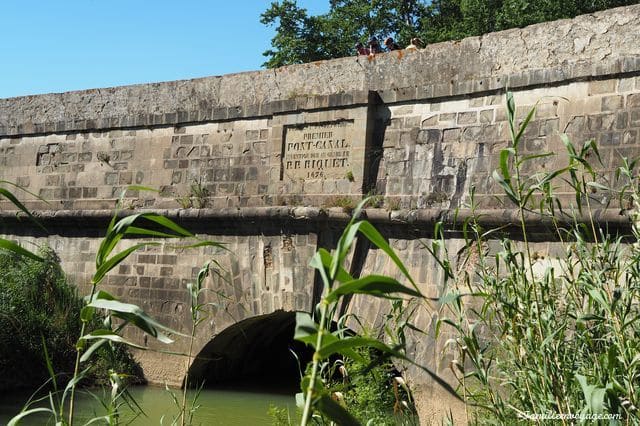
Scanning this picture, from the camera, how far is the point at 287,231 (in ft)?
29.4

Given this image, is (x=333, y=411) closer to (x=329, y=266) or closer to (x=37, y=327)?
(x=329, y=266)

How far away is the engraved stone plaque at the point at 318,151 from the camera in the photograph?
8656 mm

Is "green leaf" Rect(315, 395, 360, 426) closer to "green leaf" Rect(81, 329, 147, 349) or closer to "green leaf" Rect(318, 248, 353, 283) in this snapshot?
"green leaf" Rect(318, 248, 353, 283)

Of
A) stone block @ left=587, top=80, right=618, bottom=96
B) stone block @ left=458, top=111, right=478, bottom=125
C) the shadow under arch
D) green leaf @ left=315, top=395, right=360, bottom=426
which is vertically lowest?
the shadow under arch

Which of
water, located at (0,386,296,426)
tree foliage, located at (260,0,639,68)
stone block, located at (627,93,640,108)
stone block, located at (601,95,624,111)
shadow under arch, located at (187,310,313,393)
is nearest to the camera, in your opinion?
stone block, located at (627,93,640,108)

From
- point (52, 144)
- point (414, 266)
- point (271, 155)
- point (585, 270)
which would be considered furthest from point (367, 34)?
point (585, 270)

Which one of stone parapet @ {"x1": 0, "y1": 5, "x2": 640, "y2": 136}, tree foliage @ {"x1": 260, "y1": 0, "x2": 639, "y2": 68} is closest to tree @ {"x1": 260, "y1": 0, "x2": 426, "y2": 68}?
tree foliage @ {"x1": 260, "y1": 0, "x2": 639, "y2": 68}

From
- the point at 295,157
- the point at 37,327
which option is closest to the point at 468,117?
the point at 295,157

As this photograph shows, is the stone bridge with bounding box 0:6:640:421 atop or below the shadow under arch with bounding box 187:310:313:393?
atop

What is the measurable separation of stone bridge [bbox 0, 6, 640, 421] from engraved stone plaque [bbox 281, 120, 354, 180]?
14mm

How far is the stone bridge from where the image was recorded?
24.4 feet

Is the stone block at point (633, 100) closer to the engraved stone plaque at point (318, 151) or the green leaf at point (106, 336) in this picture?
the engraved stone plaque at point (318, 151)

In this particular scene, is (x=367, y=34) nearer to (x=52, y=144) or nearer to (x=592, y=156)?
(x=52, y=144)

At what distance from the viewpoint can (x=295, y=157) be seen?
9023 mm
